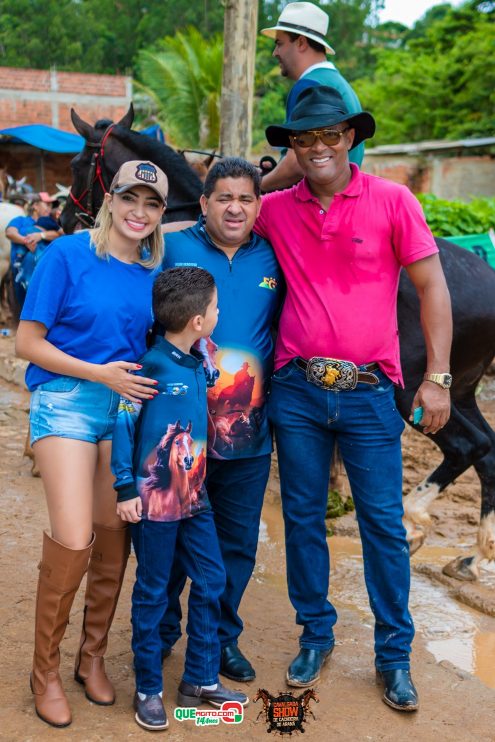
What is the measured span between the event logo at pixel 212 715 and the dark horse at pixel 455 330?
193 centimetres

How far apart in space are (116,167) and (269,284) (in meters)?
2.32

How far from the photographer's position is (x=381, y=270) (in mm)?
3207

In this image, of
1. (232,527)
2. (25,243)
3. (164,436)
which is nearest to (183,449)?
(164,436)

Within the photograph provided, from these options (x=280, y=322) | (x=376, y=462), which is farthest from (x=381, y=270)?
(x=376, y=462)

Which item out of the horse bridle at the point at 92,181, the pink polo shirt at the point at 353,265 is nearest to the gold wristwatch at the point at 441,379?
the pink polo shirt at the point at 353,265

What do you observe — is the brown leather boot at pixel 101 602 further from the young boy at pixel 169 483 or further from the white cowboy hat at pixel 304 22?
the white cowboy hat at pixel 304 22

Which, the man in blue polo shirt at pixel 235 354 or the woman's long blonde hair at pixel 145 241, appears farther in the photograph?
the man in blue polo shirt at pixel 235 354

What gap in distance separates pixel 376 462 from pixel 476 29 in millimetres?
27122

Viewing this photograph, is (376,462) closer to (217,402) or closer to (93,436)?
(217,402)

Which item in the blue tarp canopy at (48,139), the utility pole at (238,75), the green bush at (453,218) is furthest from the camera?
the blue tarp canopy at (48,139)

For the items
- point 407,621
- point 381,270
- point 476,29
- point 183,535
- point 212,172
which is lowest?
point 407,621

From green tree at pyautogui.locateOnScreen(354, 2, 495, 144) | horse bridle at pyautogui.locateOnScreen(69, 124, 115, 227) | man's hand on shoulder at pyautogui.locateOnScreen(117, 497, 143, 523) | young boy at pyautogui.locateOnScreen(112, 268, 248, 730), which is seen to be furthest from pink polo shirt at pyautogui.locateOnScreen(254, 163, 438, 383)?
green tree at pyautogui.locateOnScreen(354, 2, 495, 144)

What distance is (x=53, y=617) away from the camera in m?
2.94

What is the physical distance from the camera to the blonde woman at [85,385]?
2877 mm
